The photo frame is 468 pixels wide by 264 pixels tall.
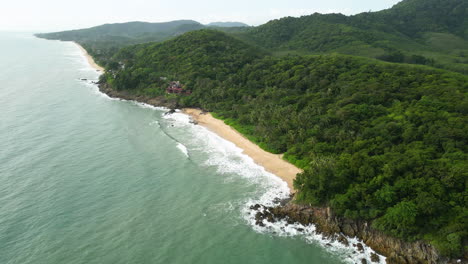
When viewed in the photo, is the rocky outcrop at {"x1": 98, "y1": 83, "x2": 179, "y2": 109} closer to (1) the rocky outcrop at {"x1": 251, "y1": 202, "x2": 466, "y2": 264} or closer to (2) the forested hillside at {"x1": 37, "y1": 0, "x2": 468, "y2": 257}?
(2) the forested hillside at {"x1": 37, "y1": 0, "x2": 468, "y2": 257}

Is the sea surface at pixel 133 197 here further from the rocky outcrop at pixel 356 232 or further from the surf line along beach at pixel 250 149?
the surf line along beach at pixel 250 149

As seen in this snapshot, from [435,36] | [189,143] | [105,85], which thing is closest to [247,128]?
[189,143]

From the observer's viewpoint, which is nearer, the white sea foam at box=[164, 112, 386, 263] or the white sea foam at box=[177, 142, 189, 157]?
the white sea foam at box=[164, 112, 386, 263]

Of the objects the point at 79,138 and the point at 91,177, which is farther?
the point at 79,138

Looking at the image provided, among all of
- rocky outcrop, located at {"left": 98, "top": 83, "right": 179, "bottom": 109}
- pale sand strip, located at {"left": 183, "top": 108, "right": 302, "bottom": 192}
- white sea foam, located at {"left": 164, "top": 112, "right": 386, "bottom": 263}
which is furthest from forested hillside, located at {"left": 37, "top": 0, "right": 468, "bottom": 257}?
white sea foam, located at {"left": 164, "top": 112, "right": 386, "bottom": 263}

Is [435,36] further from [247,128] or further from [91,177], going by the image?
[91,177]

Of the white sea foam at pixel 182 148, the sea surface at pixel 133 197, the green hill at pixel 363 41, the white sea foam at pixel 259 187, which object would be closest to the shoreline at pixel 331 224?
the white sea foam at pixel 259 187
